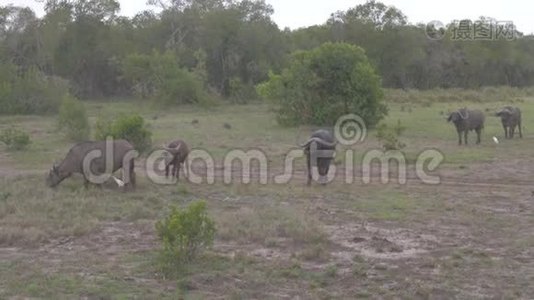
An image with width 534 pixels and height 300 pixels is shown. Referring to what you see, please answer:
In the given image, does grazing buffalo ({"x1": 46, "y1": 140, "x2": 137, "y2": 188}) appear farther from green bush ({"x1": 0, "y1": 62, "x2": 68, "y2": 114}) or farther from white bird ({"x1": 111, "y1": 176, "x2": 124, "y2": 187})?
green bush ({"x1": 0, "y1": 62, "x2": 68, "y2": 114})

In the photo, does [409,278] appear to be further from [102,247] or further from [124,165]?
[124,165]

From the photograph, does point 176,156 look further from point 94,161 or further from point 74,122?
point 74,122

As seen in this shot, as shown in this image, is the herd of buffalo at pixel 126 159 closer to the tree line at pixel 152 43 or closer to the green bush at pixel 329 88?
the green bush at pixel 329 88

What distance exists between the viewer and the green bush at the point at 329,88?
25750 millimetres

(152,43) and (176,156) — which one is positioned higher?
(152,43)

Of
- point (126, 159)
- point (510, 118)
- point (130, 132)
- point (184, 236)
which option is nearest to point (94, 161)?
point (126, 159)

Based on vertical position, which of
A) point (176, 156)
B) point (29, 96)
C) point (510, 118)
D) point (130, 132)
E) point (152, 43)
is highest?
point (152, 43)

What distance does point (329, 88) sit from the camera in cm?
2652

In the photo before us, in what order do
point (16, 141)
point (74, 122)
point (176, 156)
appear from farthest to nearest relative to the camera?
point (74, 122) < point (16, 141) < point (176, 156)

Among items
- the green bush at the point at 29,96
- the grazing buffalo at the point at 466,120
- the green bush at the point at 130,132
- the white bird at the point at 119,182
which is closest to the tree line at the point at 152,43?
the green bush at the point at 29,96

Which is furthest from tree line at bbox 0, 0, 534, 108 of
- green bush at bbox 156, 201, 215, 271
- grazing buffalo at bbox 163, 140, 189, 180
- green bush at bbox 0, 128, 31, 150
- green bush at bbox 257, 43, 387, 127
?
green bush at bbox 156, 201, 215, 271

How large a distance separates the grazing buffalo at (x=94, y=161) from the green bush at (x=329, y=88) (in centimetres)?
1388

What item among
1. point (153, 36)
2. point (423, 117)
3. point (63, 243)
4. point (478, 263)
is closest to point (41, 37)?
point (153, 36)

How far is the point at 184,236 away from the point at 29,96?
26.8 metres
